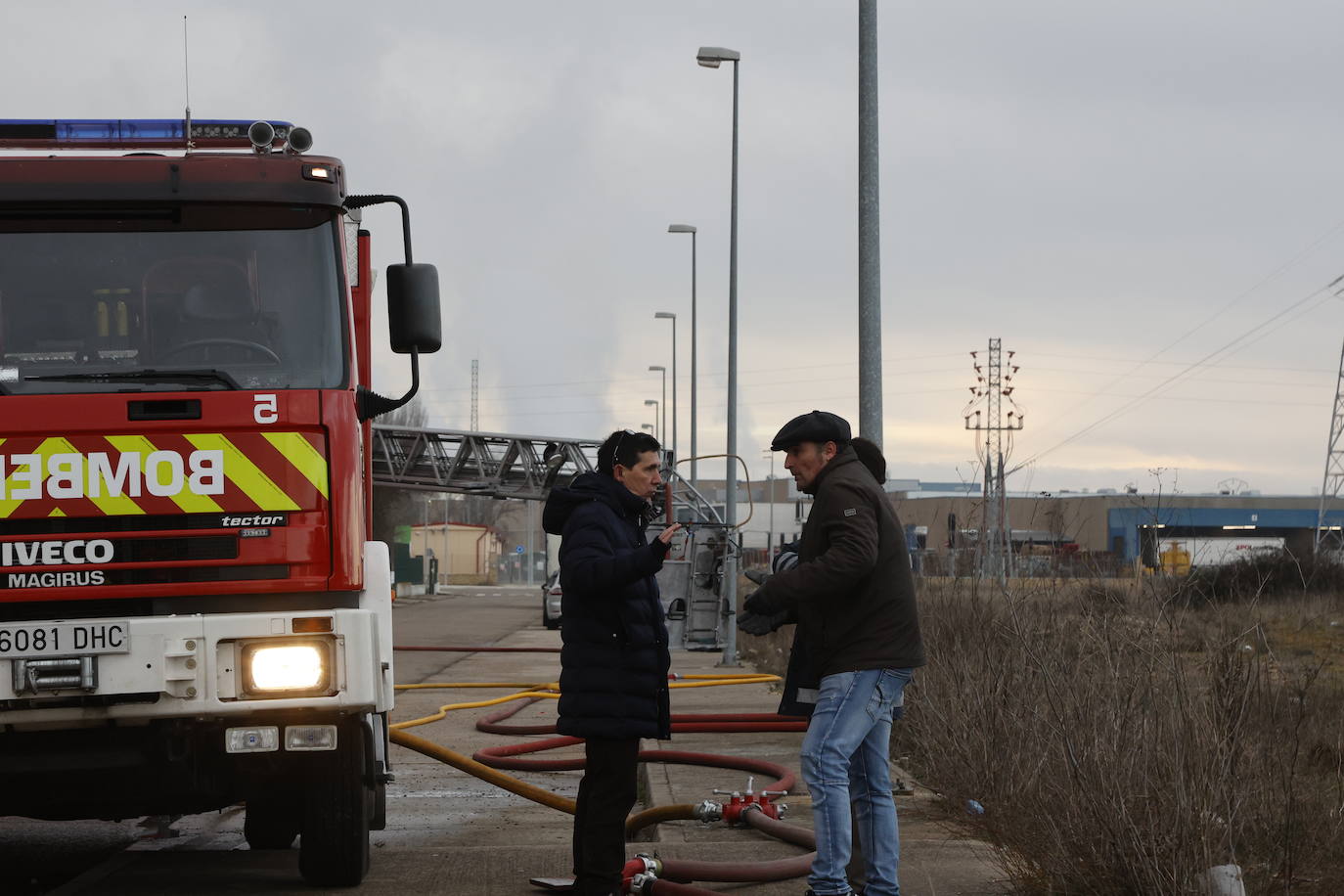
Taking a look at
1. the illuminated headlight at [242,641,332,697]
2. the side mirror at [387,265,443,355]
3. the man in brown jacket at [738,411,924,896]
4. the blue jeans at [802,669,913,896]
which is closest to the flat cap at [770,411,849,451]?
the man in brown jacket at [738,411,924,896]

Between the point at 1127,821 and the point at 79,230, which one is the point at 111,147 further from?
the point at 1127,821

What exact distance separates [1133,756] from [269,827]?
4794 mm

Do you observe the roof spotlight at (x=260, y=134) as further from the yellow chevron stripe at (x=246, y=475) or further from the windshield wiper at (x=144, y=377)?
the yellow chevron stripe at (x=246, y=475)

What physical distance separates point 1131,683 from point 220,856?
468 cm

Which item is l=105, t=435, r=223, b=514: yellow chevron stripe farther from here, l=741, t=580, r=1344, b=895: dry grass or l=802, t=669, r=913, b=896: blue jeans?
l=741, t=580, r=1344, b=895: dry grass

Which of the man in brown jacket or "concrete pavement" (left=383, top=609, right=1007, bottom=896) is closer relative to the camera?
the man in brown jacket

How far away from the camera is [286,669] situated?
5.96 meters

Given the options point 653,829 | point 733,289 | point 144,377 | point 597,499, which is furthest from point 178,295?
point 733,289

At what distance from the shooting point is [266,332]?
20.9ft

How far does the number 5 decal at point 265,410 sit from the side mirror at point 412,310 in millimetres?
798

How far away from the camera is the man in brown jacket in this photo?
570 centimetres

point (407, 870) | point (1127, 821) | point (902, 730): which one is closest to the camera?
point (1127, 821)

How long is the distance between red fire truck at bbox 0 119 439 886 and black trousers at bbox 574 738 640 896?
911 mm

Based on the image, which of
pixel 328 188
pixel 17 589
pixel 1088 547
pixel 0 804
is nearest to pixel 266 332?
pixel 328 188
